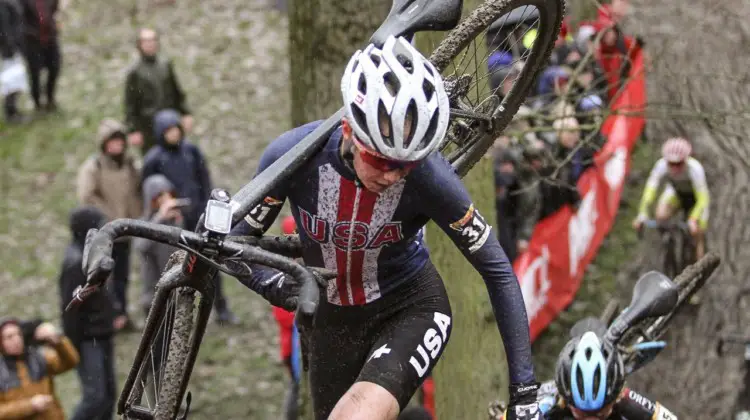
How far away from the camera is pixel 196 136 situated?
17.3 meters

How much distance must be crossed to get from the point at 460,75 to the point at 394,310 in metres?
1.42

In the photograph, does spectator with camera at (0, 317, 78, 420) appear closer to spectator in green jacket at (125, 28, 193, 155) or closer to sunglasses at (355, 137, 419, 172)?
spectator in green jacket at (125, 28, 193, 155)

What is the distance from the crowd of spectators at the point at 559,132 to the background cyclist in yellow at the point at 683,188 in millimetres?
850

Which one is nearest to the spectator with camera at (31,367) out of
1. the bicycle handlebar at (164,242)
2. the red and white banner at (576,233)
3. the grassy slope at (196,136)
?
the grassy slope at (196,136)

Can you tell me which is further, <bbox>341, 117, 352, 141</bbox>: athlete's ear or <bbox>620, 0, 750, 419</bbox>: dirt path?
<bbox>620, 0, 750, 419</bbox>: dirt path

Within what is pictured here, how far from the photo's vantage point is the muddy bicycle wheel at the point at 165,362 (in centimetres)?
490

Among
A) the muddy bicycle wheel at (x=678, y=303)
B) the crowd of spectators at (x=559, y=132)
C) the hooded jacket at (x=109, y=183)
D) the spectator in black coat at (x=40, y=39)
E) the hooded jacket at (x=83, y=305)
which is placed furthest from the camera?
the spectator in black coat at (x=40, y=39)

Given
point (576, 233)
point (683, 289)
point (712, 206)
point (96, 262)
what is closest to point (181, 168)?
point (576, 233)

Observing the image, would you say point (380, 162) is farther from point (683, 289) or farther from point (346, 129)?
point (683, 289)

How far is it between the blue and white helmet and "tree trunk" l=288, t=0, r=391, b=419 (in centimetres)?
276

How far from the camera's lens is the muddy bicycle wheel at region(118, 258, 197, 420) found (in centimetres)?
490

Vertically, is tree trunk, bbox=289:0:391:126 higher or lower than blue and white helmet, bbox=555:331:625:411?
higher

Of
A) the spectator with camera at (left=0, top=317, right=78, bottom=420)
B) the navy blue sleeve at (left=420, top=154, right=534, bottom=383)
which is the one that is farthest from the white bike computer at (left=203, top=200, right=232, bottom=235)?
the spectator with camera at (left=0, top=317, right=78, bottom=420)

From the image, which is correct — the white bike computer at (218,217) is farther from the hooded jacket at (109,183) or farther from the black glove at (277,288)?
the hooded jacket at (109,183)
